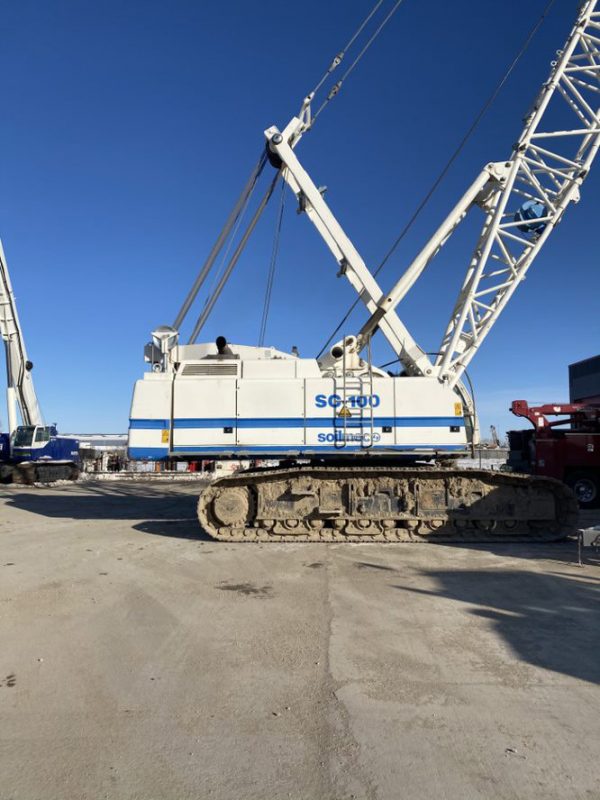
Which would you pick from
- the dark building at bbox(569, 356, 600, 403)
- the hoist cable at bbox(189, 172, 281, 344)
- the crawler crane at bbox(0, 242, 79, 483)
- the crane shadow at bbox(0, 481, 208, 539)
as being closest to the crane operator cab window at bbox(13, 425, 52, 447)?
the crawler crane at bbox(0, 242, 79, 483)

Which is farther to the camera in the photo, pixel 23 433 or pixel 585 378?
pixel 585 378

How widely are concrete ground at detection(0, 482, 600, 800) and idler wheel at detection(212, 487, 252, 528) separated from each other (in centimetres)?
182

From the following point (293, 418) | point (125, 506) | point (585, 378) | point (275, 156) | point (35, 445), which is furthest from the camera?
point (585, 378)

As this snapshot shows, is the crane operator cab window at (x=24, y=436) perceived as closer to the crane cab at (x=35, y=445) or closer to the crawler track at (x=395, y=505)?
the crane cab at (x=35, y=445)

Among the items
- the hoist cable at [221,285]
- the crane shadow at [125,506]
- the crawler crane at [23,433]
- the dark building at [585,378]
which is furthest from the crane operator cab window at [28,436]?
the dark building at [585,378]

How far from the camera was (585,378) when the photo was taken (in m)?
53.0

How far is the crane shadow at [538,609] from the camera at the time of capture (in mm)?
4402

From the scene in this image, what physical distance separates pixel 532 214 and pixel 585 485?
735 centimetres

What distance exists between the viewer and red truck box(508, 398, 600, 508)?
46.5ft

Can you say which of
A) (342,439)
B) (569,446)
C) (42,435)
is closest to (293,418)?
(342,439)

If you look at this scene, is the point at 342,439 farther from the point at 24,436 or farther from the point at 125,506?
the point at 24,436

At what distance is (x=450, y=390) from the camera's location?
9.98 metres

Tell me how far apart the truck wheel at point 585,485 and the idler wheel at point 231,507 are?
369 inches

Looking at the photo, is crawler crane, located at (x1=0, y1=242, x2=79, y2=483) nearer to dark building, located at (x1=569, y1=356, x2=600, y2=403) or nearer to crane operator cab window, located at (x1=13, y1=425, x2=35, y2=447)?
crane operator cab window, located at (x1=13, y1=425, x2=35, y2=447)
